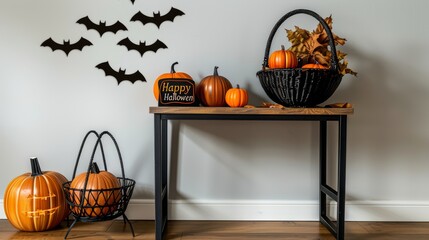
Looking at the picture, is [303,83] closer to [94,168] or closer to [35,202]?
[94,168]

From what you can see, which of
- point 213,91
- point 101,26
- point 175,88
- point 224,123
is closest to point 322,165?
point 224,123

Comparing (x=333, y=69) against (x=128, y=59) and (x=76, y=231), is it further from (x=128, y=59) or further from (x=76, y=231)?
(x=76, y=231)

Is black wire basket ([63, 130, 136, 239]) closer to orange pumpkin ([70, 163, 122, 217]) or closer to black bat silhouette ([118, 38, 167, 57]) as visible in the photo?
orange pumpkin ([70, 163, 122, 217])

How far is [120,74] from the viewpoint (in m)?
1.90

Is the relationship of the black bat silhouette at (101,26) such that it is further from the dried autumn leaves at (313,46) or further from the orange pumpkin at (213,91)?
the dried autumn leaves at (313,46)

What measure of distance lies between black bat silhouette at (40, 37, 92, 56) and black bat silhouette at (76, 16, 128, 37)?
0.08 metres

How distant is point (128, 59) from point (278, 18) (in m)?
0.80

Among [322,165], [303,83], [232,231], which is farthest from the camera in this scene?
[322,165]

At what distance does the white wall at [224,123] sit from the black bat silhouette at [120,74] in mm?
26

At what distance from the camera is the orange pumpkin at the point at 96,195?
1620 millimetres

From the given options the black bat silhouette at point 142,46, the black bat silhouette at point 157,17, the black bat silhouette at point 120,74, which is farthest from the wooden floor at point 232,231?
the black bat silhouette at point 157,17

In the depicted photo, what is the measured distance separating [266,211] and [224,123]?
0.51 metres

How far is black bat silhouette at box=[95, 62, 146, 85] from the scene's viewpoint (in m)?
1.89

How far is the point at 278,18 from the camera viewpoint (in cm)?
189
